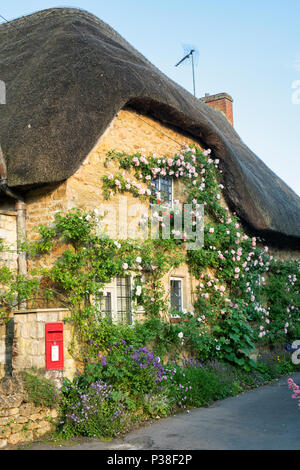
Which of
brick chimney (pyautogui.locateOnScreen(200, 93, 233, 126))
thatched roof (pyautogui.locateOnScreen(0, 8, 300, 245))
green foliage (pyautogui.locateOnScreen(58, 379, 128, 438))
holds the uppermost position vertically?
brick chimney (pyautogui.locateOnScreen(200, 93, 233, 126))

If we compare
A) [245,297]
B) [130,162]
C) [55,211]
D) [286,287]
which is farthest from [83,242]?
[286,287]

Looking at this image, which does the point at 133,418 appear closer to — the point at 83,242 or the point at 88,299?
the point at 88,299

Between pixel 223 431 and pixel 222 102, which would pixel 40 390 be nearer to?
pixel 223 431

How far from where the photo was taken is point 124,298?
304 inches

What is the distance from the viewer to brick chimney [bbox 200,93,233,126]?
733 inches

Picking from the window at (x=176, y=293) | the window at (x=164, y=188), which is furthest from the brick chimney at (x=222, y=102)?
the window at (x=176, y=293)

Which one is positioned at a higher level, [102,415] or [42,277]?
[42,277]

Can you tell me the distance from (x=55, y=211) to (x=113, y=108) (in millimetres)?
1873

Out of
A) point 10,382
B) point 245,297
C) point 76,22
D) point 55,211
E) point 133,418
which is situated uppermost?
point 76,22

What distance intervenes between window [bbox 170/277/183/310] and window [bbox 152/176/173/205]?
153 centimetres

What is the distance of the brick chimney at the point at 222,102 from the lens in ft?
61.1

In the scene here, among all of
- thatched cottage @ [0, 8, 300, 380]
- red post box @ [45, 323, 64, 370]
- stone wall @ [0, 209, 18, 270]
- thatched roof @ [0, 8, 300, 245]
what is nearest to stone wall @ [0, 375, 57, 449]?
red post box @ [45, 323, 64, 370]

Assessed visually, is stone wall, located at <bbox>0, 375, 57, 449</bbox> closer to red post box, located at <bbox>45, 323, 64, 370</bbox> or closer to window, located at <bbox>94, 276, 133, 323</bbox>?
red post box, located at <bbox>45, 323, 64, 370</bbox>

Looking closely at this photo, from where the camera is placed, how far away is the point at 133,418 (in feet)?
19.8
